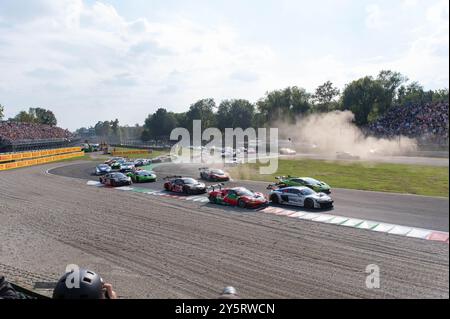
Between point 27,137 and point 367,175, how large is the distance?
4833 cm

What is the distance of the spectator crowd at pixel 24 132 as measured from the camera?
166ft

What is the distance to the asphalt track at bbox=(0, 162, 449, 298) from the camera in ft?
31.3

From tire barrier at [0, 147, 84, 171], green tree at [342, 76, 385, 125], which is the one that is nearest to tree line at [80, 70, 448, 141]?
green tree at [342, 76, 385, 125]

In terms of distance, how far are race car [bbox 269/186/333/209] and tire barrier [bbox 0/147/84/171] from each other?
32.4 meters

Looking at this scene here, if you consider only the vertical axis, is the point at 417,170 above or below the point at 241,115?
below

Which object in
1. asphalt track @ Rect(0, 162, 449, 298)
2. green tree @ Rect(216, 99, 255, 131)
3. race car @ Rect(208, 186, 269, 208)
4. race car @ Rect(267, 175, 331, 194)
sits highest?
green tree @ Rect(216, 99, 255, 131)

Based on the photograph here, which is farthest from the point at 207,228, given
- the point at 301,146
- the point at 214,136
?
the point at 214,136

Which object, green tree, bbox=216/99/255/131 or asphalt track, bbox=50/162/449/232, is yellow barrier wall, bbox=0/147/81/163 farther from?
green tree, bbox=216/99/255/131

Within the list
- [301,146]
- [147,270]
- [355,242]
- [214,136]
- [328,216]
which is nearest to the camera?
[147,270]

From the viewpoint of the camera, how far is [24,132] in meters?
56.4

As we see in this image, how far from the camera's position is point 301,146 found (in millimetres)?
56531

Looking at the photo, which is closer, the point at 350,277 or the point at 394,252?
the point at 350,277
